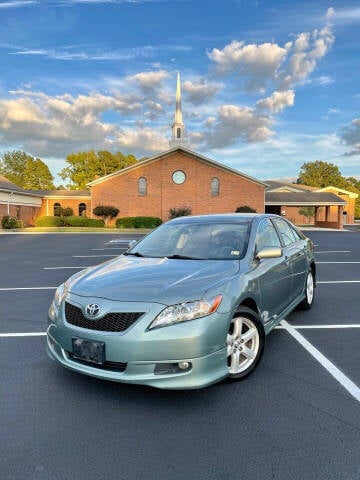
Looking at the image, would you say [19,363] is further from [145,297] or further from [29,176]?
[29,176]

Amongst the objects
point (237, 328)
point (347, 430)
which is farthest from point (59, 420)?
point (347, 430)

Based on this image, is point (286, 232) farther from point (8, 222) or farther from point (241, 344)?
point (8, 222)

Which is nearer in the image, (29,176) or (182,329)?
(182,329)

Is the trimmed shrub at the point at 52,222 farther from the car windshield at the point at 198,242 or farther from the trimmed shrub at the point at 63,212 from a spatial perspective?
the car windshield at the point at 198,242

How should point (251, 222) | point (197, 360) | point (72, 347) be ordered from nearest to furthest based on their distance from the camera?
point (197, 360) < point (72, 347) < point (251, 222)

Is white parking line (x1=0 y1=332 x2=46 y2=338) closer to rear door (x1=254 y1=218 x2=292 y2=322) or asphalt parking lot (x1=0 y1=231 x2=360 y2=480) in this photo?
asphalt parking lot (x1=0 y1=231 x2=360 y2=480)

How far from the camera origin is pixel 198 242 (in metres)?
4.34

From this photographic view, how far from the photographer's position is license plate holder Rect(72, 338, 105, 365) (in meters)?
2.86

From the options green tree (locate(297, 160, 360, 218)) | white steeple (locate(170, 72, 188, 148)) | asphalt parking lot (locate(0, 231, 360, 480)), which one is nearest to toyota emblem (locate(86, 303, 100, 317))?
asphalt parking lot (locate(0, 231, 360, 480))

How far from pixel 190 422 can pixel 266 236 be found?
2532mm

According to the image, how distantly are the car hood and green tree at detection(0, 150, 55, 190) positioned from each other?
77.5 meters

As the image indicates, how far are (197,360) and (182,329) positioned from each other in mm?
277

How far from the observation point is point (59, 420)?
276 cm

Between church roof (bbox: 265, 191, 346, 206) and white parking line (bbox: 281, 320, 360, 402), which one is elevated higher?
church roof (bbox: 265, 191, 346, 206)
